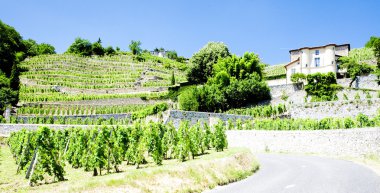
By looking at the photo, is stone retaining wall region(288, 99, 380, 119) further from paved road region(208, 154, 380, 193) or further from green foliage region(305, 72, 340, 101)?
paved road region(208, 154, 380, 193)

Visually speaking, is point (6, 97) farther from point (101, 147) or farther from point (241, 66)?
point (101, 147)

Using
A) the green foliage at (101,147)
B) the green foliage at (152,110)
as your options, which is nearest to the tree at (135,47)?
the green foliage at (152,110)

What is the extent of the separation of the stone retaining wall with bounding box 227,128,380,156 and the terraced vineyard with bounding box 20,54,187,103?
3056cm

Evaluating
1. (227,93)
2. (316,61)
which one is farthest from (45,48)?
(316,61)

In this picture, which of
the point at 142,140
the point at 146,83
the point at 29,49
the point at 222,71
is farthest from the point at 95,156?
the point at 29,49

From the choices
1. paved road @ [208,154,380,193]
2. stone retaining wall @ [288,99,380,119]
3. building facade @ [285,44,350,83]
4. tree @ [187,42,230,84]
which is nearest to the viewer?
paved road @ [208,154,380,193]

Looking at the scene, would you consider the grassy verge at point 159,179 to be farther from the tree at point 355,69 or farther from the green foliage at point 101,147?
the tree at point 355,69

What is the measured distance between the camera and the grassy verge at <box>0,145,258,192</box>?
11.3 meters

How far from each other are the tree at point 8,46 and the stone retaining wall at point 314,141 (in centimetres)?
5090

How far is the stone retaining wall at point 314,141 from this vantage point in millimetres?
25686

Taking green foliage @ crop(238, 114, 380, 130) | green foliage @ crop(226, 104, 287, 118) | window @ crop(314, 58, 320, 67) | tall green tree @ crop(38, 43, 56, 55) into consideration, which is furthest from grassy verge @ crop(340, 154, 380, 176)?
tall green tree @ crop(38, 43, 56, 55)

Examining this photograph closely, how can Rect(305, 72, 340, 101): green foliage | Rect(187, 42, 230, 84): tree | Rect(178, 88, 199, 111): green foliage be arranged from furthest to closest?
Rect(187, 42, 230, 84): tree, Rect(178, 88, 199, 111): green foliage, Rect(305, 72, 340, 101): green foliage

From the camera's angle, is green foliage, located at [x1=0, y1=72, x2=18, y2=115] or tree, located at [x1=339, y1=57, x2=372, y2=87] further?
green foliage, located at [x1=0, y1=72, x2=18, y2=115]

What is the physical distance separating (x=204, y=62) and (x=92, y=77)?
30.0m
